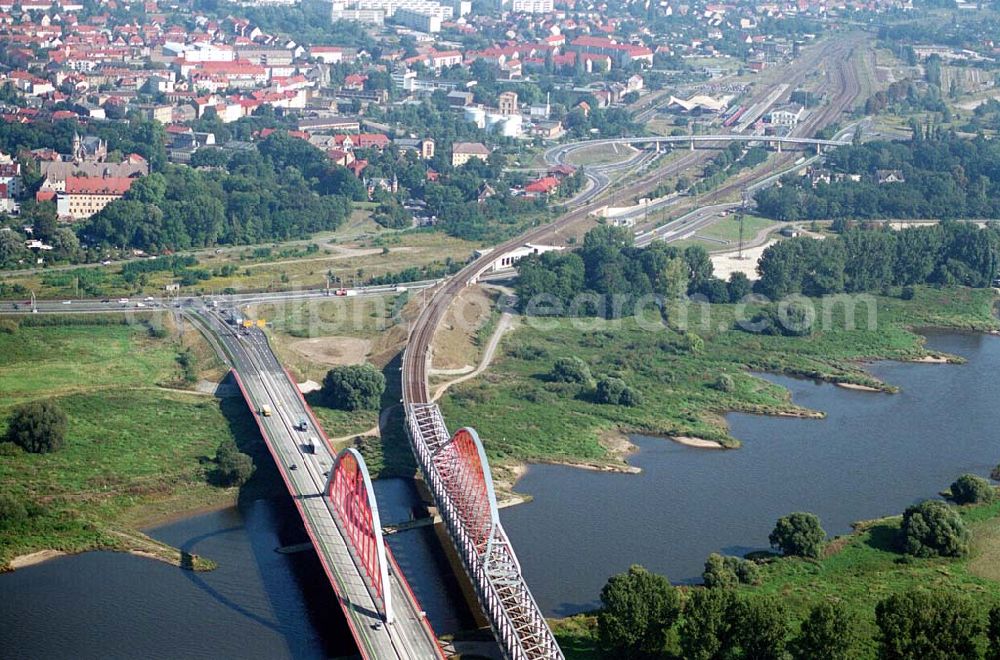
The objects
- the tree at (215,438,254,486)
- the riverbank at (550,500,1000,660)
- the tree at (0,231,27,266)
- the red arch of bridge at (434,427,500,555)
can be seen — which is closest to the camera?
the riverbank at (550,500,1000,660)

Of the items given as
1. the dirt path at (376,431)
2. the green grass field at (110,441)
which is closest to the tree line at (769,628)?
the green grass field at (110,441)

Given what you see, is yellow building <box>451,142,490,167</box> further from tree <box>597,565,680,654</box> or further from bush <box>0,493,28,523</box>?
tree <box>597,565,680,654</box>

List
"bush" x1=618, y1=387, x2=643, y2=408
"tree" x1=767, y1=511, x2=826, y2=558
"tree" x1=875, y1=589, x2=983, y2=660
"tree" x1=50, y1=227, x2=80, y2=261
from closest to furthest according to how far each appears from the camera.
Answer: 1. "tree" x1=875, y1=589, x2=983, y2=660
2. "tree" x1=767, y1=511, x2=826, y2=558
3. "bush" x1=618, y1=387, x2=643, y2=408
4. "tree" x1=50, y1=227, x2=80, y2=261

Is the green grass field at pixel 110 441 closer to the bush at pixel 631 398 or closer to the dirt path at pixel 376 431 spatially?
the dirt path at pixel 376 431

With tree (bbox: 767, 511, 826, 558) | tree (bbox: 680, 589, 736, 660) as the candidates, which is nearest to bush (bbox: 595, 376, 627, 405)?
tree (bbox: 767, 511, 826, 558)

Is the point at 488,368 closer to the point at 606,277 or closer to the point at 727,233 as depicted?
the point at 606,277

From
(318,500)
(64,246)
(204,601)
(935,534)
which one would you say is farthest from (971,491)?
(64,246)

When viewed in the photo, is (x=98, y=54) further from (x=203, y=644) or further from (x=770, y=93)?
(x=203, y=644)
